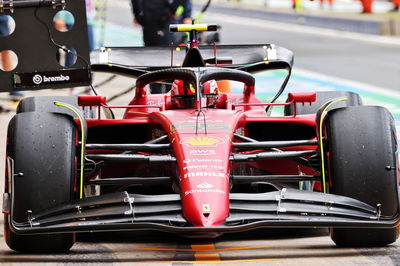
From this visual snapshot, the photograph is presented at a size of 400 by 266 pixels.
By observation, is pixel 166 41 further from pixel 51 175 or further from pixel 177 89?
pixel 51 175

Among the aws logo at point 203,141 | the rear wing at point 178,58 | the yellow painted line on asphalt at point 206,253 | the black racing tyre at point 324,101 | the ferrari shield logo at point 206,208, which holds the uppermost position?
the rear wing at point 178,58

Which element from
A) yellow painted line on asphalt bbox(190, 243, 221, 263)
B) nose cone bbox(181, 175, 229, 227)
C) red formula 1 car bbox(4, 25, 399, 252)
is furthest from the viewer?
yellow painted line on asphalt bbox(190, 243, 221, 263)

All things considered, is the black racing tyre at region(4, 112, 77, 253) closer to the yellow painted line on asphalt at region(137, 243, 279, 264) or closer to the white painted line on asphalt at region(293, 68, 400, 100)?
the yellow painted line on asphalt at region(137, 243, 279, 264)

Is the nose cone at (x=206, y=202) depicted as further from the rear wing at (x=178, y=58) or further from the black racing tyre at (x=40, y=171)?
the rear wing at (x=178, y=58)

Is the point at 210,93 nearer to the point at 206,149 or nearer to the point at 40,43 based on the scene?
the point at 40,43

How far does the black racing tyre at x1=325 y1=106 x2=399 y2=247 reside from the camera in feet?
24.0

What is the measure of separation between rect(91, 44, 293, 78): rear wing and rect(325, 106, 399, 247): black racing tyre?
2.98 meters

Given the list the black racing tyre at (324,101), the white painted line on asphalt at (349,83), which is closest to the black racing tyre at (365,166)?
the black racing tyre at (324,101)

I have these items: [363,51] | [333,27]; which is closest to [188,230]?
[363,51]

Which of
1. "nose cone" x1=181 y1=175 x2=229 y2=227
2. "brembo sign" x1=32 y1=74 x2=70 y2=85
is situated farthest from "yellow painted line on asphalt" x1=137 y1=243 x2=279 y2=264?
"brembo sign" x1=32 y1=74 x2=70 y2=85

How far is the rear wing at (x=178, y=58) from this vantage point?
10.5 metres

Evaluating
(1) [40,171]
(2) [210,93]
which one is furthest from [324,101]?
(1) [40,171]

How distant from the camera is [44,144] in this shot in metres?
7.30

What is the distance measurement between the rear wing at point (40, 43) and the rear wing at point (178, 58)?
136cm
